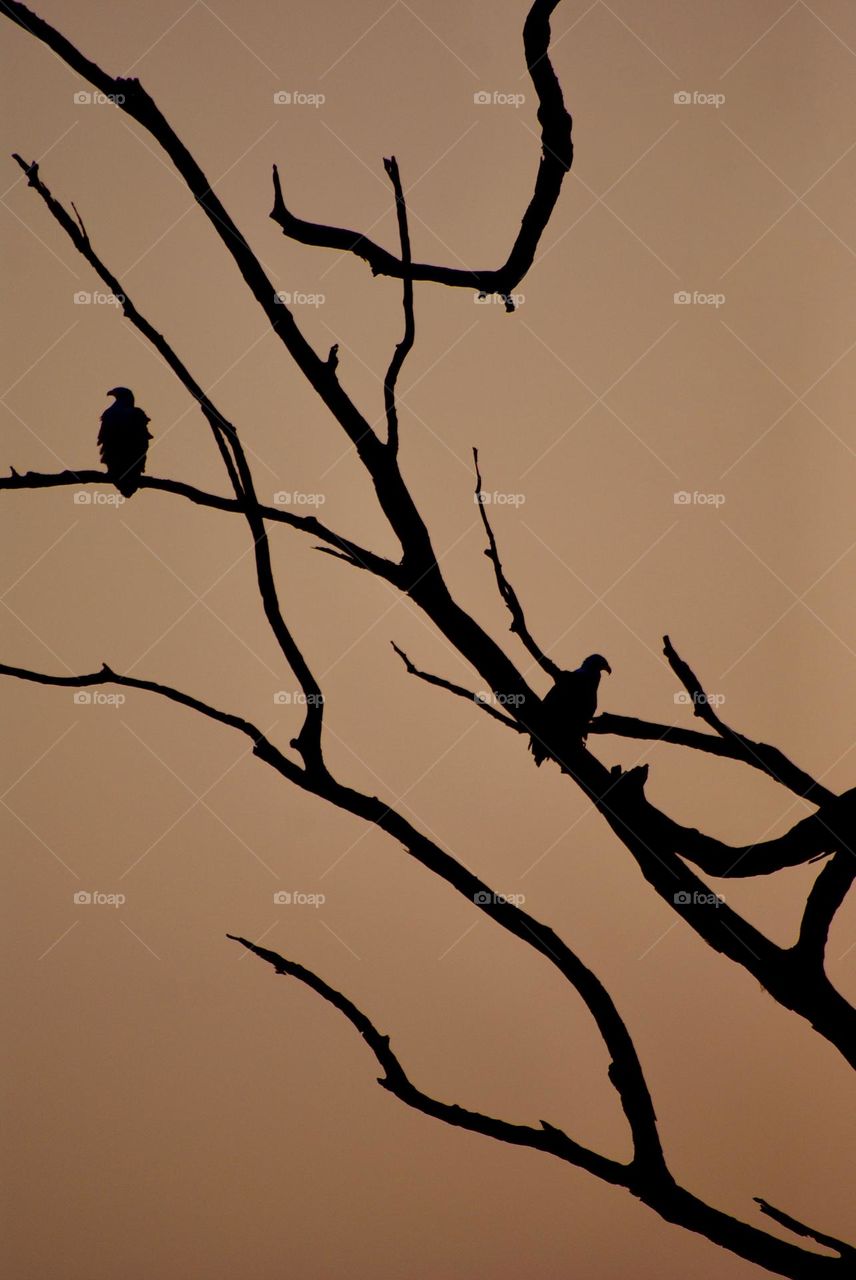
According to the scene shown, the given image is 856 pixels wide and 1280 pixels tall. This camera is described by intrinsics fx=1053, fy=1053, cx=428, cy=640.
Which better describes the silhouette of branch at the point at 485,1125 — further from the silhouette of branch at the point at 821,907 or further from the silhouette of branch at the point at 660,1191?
the silhouette of branch at the point at 821,907

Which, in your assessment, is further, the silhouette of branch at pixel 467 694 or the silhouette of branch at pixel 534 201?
the silhouette of branch at pixel 467 694

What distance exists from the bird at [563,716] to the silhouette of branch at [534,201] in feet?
0.84

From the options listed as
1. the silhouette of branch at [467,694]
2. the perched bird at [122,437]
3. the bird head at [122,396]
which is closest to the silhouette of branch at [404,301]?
the silhouette of branch at [467,694]

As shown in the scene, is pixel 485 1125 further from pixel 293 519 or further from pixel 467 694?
pixel 293 519

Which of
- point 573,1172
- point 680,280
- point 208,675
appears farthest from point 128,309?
point 573,1172

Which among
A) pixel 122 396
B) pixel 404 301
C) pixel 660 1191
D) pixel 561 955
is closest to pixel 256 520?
pixel 404 301

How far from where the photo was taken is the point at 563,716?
66cm

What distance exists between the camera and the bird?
63 cm

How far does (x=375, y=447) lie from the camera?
61 centimetres

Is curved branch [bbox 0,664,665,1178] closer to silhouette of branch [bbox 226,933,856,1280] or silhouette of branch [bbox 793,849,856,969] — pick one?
silhouette of branch [bbox 226,933,856,1280]

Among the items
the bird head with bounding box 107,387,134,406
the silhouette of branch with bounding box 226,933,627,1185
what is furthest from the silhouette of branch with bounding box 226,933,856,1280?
the bird head with bounding box 107,387,134,406

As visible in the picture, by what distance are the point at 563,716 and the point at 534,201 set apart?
0.30 metres

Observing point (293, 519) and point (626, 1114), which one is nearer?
point (626, 1114)

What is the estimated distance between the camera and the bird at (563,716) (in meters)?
0.63
